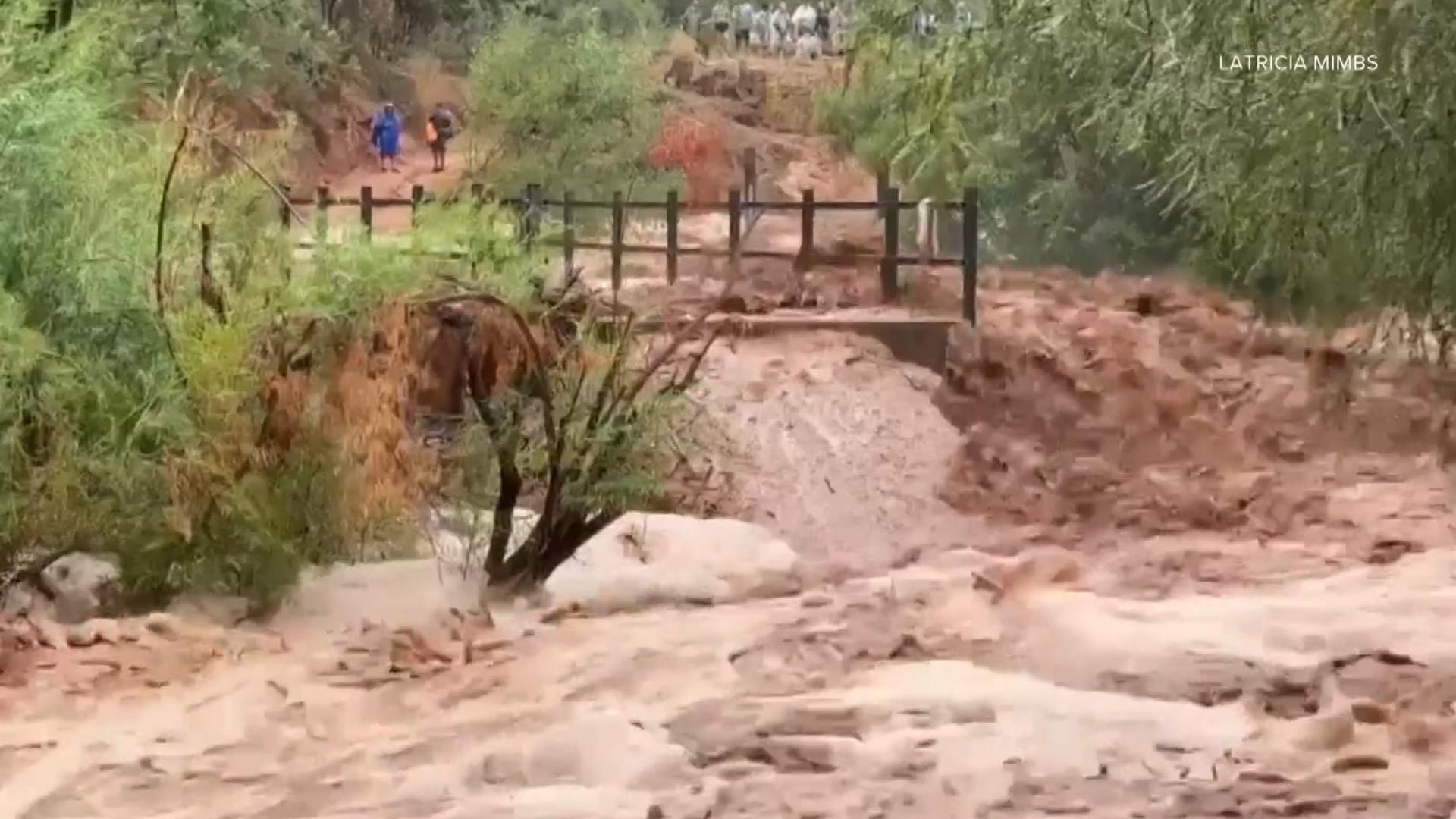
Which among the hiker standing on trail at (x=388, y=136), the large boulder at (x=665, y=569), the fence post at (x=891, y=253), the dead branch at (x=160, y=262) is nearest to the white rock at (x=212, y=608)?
the dead branch at (x=160, y=262)

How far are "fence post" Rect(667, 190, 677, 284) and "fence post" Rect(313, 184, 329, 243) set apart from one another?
1.71m

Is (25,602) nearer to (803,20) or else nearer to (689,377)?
(689,377)

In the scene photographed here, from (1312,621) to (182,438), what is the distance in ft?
11.2

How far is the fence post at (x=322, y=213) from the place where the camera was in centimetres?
599

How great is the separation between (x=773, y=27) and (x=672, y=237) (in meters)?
1.24

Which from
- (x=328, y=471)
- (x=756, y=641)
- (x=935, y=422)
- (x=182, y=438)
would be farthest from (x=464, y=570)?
(x=935, y=422)

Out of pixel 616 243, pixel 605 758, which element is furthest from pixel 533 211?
pixel 605 758

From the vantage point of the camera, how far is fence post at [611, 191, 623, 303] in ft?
25.7

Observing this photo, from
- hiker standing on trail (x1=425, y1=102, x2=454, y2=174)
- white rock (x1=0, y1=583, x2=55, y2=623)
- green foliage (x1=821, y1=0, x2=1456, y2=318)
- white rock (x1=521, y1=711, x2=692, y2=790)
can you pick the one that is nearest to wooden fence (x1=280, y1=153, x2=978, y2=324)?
hiker standing on trail (x1=425, y1=102, x2=454, y2=174)

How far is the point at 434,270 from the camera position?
596 cm

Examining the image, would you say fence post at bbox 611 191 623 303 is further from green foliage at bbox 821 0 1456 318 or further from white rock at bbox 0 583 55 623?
white rock at bbox 0 583 55 623

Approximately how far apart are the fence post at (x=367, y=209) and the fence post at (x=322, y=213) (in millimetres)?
139

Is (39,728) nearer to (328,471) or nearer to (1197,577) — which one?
(328,471)

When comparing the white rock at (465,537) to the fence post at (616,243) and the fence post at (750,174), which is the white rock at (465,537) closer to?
the fence post at (616,243)
